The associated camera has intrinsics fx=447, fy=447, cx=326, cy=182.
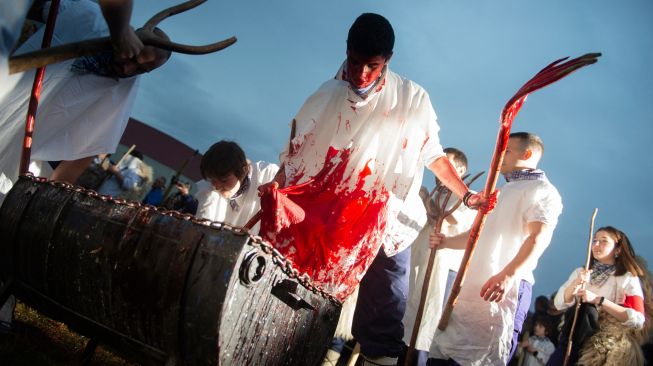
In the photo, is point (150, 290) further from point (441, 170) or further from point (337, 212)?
point (441, 170)

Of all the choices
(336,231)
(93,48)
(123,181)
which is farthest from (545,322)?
(123,181)

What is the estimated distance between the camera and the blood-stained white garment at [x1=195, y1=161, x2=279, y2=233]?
3.49 meters

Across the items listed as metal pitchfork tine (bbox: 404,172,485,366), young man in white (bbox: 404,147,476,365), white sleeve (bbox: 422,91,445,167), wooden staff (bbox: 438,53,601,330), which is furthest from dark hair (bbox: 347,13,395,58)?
metal pitchfork tine (bbox: 404,172,485,366)

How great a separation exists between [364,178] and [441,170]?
0.48 meters

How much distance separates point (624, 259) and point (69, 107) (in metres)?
4.73

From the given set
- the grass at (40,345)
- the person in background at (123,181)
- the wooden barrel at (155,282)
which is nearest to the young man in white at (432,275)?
the wooden barrel at (155,282)

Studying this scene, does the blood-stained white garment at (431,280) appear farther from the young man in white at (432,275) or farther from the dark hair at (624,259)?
the dark hair at (624,259)

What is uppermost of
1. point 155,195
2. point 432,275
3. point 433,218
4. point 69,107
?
point 433,218

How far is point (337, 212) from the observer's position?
8.48ft

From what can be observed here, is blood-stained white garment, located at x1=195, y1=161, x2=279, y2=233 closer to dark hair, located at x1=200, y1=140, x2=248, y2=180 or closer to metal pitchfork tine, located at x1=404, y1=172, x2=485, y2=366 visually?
dark hair, located at x1=200, y1=140, x2=248, y2=180

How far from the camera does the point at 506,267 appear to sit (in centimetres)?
280

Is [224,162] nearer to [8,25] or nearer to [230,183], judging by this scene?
[230,183]

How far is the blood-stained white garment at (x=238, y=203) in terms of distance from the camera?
11.5ft

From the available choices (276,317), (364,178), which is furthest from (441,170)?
(276,317)
